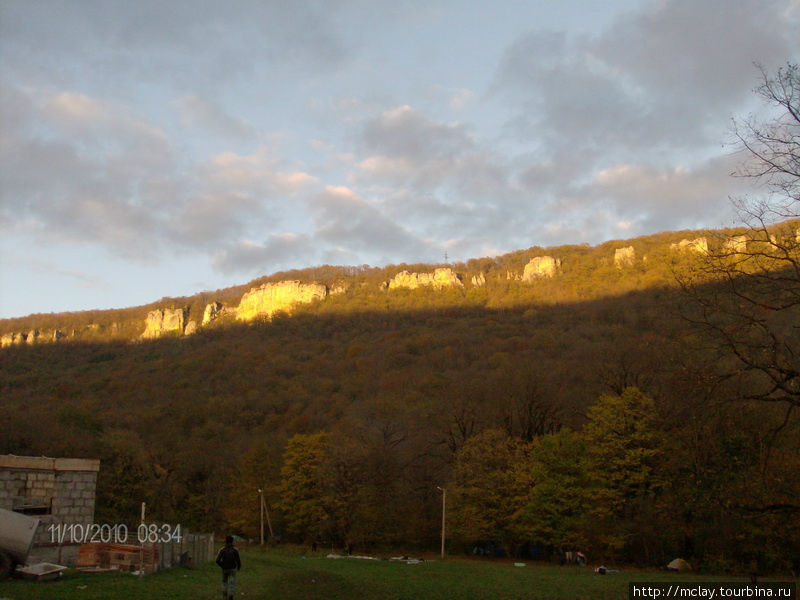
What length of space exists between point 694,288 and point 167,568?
19378 mm

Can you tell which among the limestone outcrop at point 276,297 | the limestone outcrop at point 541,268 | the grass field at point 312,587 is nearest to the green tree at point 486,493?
→ the grass field at point 312,587

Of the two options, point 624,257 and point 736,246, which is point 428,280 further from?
point 736,246

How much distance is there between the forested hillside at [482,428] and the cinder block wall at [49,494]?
18.9m

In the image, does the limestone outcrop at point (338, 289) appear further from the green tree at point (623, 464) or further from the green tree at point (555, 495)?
the green tree at point (623, 464)

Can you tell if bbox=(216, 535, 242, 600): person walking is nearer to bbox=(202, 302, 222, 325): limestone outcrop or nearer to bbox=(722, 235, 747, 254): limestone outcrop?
bbox=(722, 235, 747, 254): limestone outcrop

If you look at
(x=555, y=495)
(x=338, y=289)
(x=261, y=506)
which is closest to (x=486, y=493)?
(x=555, y=495)

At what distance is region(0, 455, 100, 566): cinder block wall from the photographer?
21234 millimetres

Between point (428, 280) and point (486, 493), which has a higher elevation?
point (428, 280)

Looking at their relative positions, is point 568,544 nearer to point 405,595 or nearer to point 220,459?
point 405,595

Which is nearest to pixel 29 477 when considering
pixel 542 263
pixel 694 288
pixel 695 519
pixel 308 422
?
pixel 694 288

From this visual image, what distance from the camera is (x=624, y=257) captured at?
125 metres

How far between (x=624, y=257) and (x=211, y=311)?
98.0 meters

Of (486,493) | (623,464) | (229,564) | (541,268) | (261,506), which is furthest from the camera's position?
(541,268)

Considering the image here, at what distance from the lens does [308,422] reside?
77.1 meters
